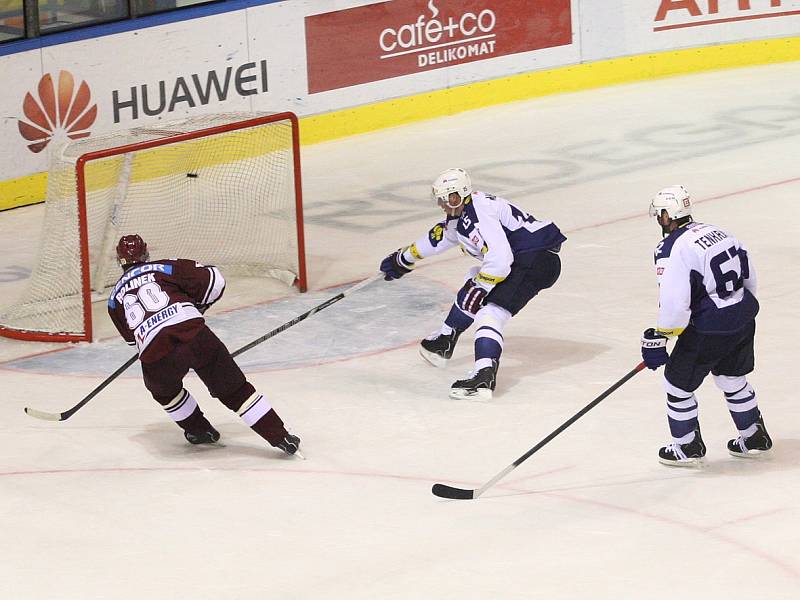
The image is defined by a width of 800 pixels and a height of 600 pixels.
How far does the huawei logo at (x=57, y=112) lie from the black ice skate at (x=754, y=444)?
6.05 metres

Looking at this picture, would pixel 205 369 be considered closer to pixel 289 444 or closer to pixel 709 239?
pixel 289 444

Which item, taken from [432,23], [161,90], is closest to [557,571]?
[161,90]

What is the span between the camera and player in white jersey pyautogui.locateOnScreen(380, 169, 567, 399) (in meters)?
Answer: 7.12

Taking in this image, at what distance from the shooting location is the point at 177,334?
6223 mm

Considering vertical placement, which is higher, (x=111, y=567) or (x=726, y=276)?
(x=726, y=276)

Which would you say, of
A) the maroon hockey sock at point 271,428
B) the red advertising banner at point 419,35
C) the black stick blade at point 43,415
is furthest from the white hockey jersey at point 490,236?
the red advertising banner at point 419,35

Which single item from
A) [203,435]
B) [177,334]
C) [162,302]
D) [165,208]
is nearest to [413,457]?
[203,435]

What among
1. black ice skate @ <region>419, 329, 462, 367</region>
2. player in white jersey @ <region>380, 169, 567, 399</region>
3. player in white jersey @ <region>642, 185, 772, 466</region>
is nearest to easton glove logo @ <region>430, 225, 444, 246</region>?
player in white jersey @ <region>380, 169, 567, 399</region>

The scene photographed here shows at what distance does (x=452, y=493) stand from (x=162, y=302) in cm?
136

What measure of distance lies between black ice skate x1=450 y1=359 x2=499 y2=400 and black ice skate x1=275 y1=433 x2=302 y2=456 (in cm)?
98

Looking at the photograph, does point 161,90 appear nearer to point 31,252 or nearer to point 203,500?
point 31,252

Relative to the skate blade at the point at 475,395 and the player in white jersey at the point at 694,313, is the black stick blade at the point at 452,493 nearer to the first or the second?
the player in white jersey at the point at 694,313

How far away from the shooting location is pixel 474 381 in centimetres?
711

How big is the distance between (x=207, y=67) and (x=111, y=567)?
6.64 m
